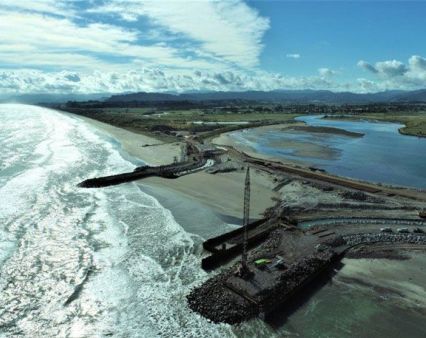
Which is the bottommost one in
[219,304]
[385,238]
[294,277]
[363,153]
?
[363,153]

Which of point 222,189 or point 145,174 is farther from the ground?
point 145,174

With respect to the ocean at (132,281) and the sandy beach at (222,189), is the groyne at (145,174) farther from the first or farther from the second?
the ocean at (132,281)

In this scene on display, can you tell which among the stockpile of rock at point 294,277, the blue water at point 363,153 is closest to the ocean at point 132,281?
the stockpile of rock at point 294,277

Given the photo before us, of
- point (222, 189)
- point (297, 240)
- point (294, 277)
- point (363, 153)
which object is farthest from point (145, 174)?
point (363, 153)

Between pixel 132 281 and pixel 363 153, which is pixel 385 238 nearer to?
pixel 132 281

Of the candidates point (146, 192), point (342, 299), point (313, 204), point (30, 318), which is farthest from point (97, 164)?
point (342, 299)

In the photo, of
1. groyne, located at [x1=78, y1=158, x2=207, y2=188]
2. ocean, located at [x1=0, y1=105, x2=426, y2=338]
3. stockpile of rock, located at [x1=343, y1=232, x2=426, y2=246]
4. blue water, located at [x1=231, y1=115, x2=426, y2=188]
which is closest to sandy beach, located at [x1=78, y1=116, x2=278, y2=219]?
groyne, located at [x1=78, y1=158, x2=207, y2=188]

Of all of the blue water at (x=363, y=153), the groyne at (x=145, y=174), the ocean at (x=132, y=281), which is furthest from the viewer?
the blue water at (x=363, y=153)
